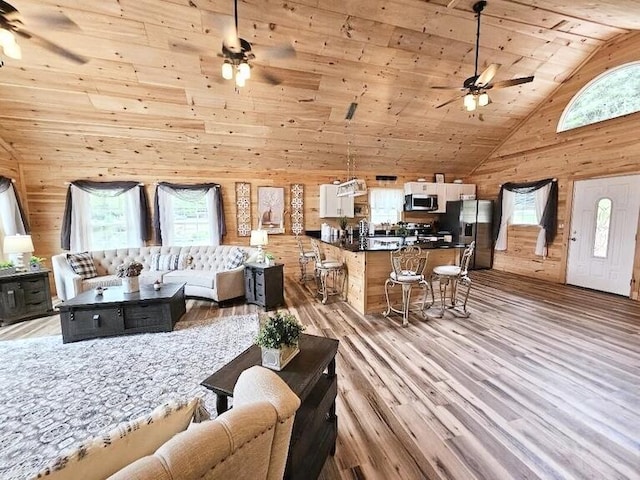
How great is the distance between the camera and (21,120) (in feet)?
14.2

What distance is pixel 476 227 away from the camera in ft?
22.5

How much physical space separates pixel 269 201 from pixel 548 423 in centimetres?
564

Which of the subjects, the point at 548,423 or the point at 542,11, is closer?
the point at 548,423

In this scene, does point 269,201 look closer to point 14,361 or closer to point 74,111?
point 74,111

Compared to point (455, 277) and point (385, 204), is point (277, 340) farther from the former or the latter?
point (385, 204)

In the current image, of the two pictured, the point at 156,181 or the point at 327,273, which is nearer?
the point at 327,273

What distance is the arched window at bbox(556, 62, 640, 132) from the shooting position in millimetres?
4535

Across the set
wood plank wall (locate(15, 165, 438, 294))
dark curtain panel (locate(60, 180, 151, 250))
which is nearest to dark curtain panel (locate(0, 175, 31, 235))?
wood plank wall (locate(15, 165, 438, 294))

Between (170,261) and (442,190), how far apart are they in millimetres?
6400

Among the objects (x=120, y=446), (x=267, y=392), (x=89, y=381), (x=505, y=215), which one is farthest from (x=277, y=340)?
(x=505, y=215)

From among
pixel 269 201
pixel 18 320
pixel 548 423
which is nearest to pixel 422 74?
pixel 269 201

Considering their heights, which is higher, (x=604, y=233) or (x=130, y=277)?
(x=604, y=233)

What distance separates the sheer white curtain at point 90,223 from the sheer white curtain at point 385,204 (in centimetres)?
518

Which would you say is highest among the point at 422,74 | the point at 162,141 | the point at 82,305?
the point at 422,74
